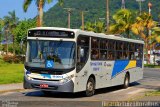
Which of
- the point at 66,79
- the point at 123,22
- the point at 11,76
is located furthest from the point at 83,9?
the point at 66,79

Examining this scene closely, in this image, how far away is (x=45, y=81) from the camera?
19109 millimetres

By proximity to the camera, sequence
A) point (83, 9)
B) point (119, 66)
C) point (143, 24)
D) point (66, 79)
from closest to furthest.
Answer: point (66, 79), point (119, 66), point (143, 24), point (83, 9)

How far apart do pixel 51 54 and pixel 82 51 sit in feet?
4.56

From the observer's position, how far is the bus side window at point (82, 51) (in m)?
19.3

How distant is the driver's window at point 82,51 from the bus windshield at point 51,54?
1.31 ft

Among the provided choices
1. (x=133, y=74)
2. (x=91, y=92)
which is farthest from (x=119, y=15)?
(x=91, y=92)

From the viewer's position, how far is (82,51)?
19.7 meters

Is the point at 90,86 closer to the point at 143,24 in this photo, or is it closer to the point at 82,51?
the point at 82,51

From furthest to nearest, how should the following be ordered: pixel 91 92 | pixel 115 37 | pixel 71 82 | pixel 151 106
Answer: pixel 115 37, pixel 91 92, pixel 71 82, pixel 151 106

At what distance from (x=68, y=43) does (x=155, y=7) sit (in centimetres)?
14571

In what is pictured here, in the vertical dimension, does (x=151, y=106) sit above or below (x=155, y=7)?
below

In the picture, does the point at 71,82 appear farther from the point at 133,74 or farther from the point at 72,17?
the point at 72,17

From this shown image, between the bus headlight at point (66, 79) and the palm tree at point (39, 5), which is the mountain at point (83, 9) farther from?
the bus headlight at point (66, 79)

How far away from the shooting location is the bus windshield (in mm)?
18922
